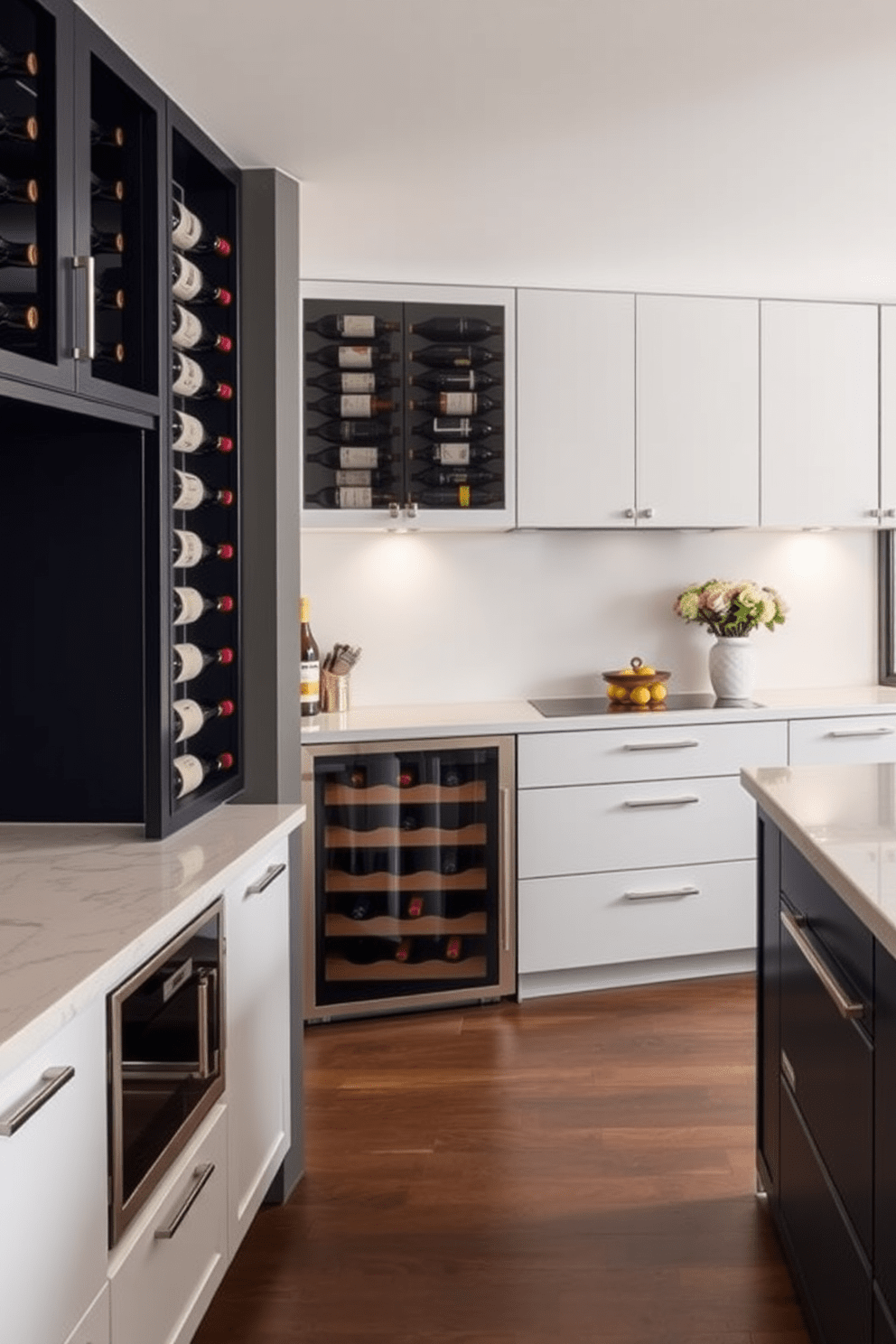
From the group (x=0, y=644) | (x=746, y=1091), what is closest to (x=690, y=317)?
(x=746, y=1091)

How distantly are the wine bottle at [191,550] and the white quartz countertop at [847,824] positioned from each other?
1242 mm

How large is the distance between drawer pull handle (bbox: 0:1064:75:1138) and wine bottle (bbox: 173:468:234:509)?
4.23ft

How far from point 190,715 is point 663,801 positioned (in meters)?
2.05

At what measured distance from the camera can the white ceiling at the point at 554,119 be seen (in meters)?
2.21

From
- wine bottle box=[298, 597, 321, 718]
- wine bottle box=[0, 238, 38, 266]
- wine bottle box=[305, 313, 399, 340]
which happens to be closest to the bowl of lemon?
wine bottle box=[298, 597, 321, 718]

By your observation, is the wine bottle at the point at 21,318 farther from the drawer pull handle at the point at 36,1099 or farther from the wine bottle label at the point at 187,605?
the drawer pull handle at the point at 36,1099

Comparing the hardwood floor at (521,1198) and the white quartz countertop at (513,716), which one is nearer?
the hardwood floor at (521,1198)

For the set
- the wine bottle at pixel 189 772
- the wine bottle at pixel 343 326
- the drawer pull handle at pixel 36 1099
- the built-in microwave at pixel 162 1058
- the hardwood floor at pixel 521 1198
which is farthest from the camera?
the wine bottle at pixel 343 326

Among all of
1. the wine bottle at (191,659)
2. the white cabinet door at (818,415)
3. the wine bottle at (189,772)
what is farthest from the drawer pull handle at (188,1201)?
the white cabinet door at (818,415)

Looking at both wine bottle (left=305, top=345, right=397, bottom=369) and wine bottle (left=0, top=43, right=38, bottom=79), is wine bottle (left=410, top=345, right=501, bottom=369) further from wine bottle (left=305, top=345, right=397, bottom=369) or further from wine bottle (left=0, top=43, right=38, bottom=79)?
wine bottle (left=0, top=43, right=38, bottom=79)

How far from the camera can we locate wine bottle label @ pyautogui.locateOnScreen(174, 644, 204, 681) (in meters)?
2.53

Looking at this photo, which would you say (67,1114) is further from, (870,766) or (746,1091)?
(746,1091)

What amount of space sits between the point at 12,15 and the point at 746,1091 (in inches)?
115

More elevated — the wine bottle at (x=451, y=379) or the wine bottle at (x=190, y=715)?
the wine bottle at (x=451, y=379)
